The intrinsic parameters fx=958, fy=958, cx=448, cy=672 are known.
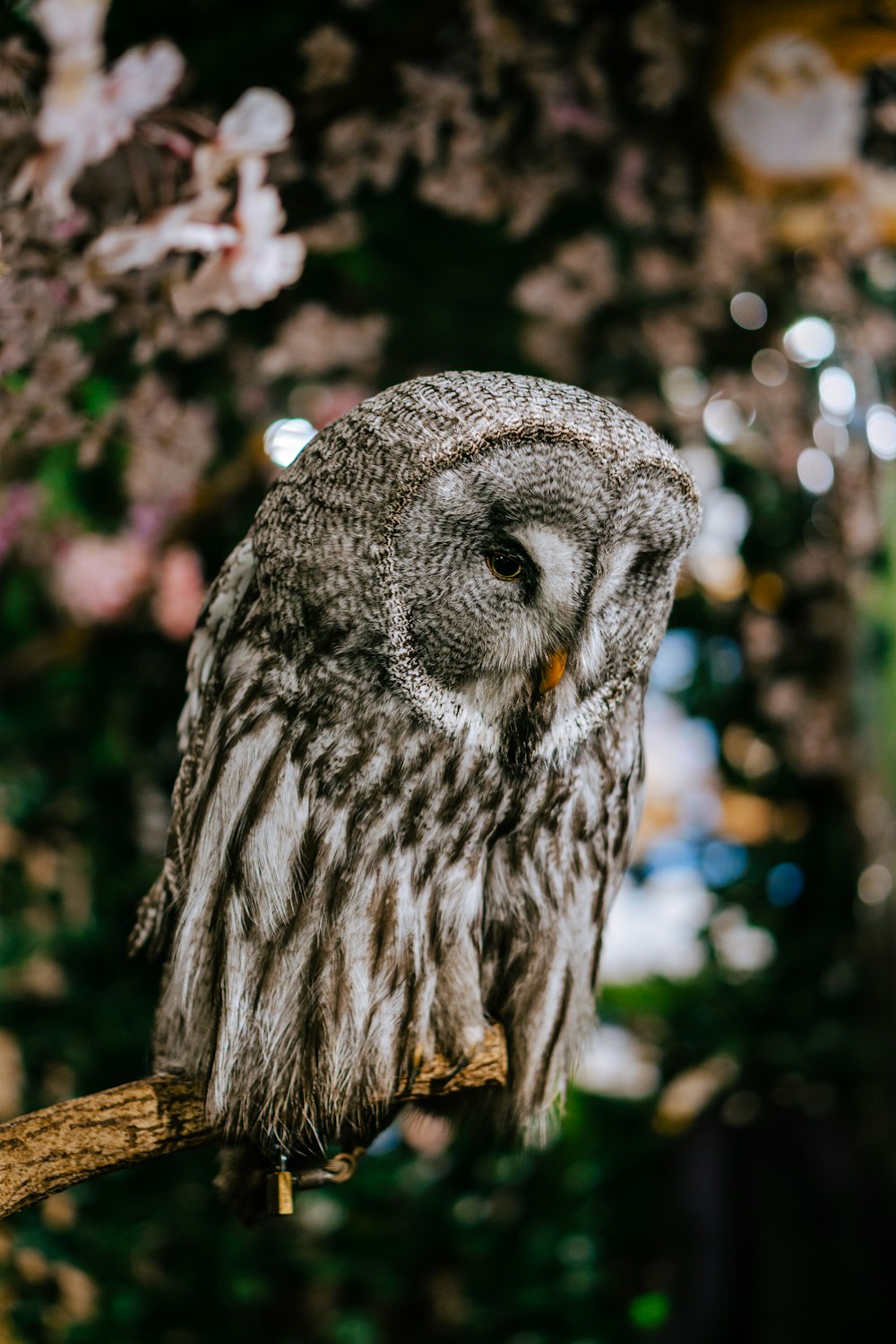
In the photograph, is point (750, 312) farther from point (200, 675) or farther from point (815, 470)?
point (200, 675)

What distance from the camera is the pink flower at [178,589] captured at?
5.29 ft

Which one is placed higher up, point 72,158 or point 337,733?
point 72,158

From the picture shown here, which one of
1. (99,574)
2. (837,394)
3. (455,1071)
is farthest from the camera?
(837,394)

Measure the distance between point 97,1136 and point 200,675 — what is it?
40cm

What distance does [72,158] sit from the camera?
844mm

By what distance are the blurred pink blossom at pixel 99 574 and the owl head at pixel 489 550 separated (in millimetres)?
926

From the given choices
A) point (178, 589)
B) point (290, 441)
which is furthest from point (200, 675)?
point (178, 589)

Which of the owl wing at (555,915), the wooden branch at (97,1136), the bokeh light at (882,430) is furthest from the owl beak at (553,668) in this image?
the bokeh light at (882,430)

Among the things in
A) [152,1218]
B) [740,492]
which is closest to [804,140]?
[740,492]

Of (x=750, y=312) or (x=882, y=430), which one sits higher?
(x=750, y=312)

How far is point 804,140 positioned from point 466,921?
4.12 feet

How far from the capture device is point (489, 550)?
2.28 feet

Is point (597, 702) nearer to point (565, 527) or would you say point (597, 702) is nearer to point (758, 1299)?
point (565, 527)

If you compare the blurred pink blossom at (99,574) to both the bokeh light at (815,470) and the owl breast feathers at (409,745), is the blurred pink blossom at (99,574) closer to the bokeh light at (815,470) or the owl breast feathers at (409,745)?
the owl breast feathers at (409,745)
